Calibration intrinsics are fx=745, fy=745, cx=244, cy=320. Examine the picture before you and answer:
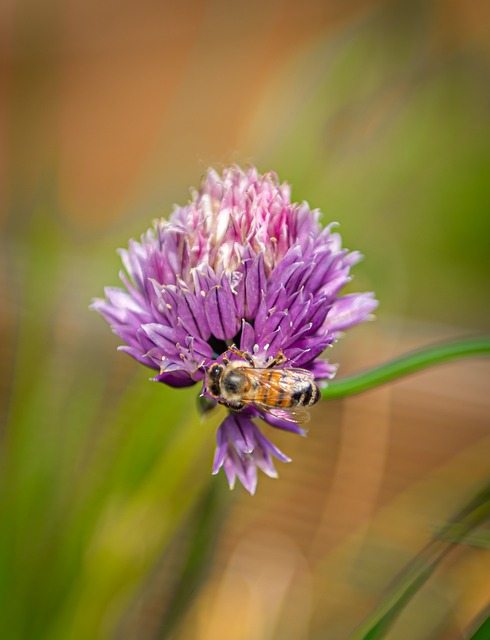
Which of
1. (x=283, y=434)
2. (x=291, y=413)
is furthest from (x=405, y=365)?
(x=283, y=434)

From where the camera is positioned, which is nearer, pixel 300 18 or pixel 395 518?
pixel 395 518

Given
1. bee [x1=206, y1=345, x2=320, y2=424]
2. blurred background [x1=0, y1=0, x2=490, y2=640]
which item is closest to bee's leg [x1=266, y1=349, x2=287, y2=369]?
bee [x1=206, y1=345, x2=320, y2=424]

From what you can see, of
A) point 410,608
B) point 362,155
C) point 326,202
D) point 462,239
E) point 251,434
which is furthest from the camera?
point 462,239

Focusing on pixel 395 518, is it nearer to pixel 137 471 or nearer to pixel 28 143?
pixel 137 471

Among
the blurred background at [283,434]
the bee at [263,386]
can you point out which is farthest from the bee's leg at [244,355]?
the blurred background at [283,434]

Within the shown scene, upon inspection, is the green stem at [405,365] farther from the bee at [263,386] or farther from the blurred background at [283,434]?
the blurred background at [283,434]

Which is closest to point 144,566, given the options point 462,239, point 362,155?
point 362,155

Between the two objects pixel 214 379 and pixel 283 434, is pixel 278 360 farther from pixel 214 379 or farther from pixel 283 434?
pixel 283 434
